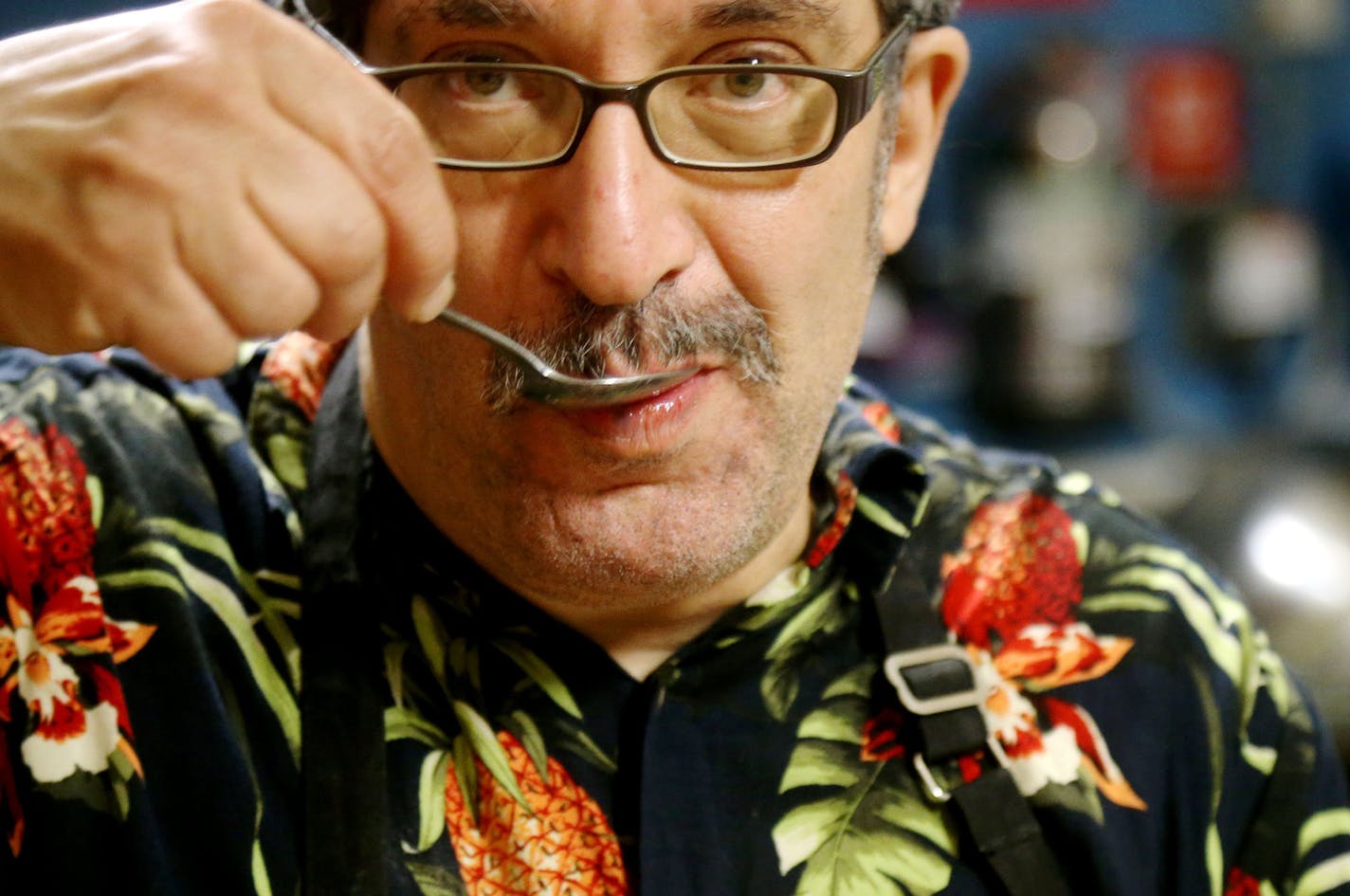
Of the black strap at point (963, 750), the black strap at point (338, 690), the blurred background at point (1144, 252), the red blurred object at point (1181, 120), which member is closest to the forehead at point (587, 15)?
the black strap at point (338, 690)

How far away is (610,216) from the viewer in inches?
37.4

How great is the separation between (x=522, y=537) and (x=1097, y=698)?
0.56m

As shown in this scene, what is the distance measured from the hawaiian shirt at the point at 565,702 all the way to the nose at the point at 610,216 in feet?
0.97

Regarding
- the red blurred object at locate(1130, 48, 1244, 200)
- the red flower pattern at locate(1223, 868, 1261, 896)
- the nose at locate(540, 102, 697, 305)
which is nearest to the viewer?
the nose at locate(540, 102, 697, 305)

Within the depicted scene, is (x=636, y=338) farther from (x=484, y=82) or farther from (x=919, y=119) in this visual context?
(x=919, y=119)

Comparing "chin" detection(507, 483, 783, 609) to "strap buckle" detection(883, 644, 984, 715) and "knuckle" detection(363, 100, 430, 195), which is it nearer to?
"strap buckle" detection(883, 644, 984, 715)

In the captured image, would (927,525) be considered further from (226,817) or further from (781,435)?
(226,817)

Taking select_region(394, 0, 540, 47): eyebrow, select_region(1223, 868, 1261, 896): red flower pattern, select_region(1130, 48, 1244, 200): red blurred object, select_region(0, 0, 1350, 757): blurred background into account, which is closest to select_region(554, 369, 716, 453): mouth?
select_region(394, 0, 540, 47): eyebrow

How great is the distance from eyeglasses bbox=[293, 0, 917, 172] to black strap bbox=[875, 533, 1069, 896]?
422mm

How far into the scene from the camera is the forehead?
96cm

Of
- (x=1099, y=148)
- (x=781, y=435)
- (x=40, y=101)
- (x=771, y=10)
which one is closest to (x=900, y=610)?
(x=781, y=435)

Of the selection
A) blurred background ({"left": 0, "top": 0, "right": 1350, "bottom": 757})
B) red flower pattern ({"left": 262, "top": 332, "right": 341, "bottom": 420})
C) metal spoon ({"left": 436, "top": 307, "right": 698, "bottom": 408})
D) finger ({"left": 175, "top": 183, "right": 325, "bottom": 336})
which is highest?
finger ({"left": 175, "top": 183, "right": 325, "bottom": 336})

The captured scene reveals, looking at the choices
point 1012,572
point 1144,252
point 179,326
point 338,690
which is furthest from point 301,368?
point 1144,252

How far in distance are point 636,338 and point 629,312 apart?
2 cm
